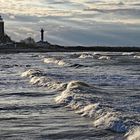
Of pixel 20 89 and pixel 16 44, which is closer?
pixel 20 89

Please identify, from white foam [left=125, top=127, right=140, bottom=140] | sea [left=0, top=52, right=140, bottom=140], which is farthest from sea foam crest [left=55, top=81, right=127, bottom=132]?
white foam [left=125, top=127, right=140, bottom=140]

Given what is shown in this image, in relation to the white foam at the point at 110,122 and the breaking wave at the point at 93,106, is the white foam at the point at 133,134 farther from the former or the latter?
the white foam at the point at 110,122

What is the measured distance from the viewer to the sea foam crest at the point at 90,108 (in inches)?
536

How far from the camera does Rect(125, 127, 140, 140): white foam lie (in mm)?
11639

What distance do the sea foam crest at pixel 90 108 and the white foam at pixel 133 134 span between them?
0.45 meters

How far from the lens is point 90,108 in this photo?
1650cm

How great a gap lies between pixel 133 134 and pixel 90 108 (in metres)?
4.59

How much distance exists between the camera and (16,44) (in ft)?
533

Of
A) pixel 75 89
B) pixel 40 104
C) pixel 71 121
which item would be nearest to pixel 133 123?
pixel 71 121

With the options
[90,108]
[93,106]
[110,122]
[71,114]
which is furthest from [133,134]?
[93,106]

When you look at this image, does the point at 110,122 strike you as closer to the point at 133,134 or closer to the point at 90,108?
the point at 133,134

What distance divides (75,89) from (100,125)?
9406 millimetres

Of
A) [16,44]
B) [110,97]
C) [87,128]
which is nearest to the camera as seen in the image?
[87,128]

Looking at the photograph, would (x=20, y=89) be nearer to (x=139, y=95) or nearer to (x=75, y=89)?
(x=75, y=89)
